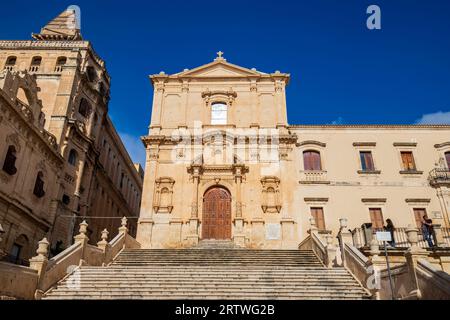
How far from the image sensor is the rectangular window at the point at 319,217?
21091 mm

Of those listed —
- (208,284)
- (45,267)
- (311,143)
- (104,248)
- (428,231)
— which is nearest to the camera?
(45,267)

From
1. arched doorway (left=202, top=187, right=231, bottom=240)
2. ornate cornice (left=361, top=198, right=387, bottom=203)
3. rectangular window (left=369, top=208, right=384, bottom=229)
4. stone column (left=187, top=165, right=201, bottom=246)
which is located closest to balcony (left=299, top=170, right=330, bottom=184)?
ornate cornice (left=361, top=198, right=387, bottom=203)

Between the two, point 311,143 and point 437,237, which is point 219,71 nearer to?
point 311,143

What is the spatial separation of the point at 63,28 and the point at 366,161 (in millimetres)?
29824

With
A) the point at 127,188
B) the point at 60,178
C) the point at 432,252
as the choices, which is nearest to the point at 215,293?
the point at 432,252

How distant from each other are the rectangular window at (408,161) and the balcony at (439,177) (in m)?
1.09

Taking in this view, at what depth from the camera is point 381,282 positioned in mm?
11094

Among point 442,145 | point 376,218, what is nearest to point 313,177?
point 376,218

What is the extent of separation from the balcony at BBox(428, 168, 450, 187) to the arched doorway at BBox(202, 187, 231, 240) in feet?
41.4

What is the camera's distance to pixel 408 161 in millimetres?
22703

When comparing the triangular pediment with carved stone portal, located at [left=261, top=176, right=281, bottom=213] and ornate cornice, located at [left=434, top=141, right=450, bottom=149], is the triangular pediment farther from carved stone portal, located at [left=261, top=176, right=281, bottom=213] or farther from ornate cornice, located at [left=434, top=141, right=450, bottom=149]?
ornate cornice, located at [left=434, top=141, right=450, bottom=149]

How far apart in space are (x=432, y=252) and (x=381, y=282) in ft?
21.6

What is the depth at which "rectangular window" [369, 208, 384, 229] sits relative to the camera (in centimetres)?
2080

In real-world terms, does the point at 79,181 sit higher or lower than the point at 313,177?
higher
